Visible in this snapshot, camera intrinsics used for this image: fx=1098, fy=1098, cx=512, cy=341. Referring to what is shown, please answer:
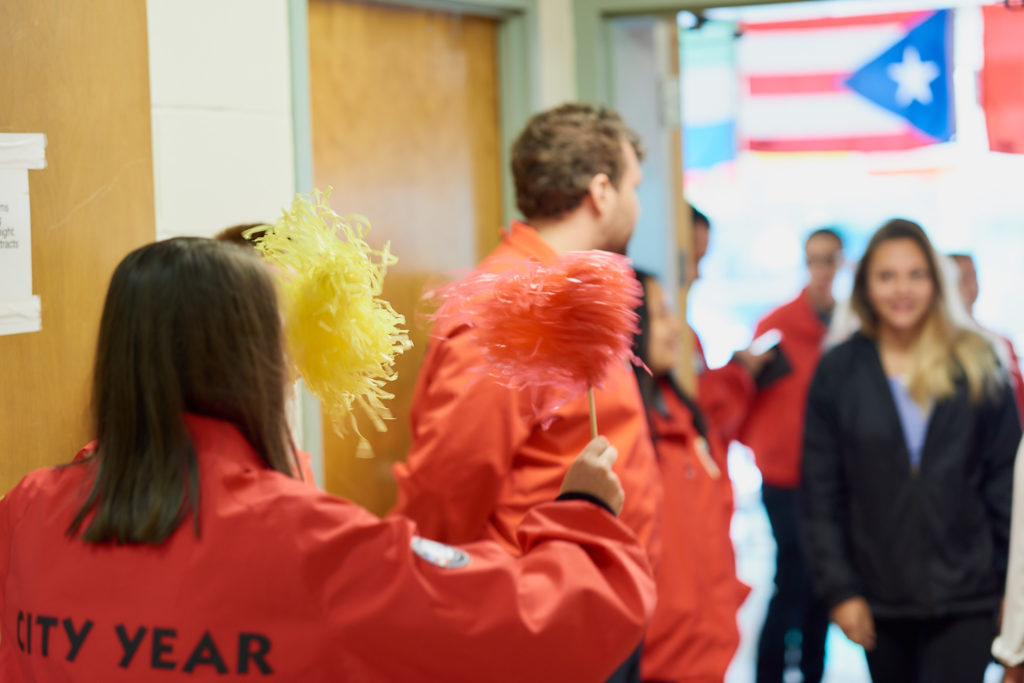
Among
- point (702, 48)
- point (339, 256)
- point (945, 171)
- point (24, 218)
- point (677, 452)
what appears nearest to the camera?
point (339, 256)

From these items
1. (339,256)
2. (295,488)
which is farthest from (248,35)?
(295,488)

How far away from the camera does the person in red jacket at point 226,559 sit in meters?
1.09

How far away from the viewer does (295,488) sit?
1.14 meters

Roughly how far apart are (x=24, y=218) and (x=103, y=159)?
20 centimetres

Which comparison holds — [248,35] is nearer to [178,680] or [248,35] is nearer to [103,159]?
[103,159]

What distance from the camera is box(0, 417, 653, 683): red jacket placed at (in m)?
1.09

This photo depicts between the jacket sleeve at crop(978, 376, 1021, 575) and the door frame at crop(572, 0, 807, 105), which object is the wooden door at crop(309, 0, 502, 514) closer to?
the door frame at crop(572, 0, 807, 105)

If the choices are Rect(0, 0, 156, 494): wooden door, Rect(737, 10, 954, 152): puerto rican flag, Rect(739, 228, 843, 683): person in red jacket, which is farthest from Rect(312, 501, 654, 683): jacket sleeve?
Rect(737, 10, 954, 152): puerto rican flag

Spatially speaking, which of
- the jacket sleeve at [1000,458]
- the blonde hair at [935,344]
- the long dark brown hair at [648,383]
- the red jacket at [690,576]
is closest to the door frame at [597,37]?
the long dark brown hair at [648,383]

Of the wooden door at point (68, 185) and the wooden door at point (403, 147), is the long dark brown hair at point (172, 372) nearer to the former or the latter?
the wooden door at point (68, 185)

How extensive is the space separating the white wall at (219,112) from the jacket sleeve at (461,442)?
528mm

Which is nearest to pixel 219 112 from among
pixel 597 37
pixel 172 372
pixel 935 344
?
pixel 172 372

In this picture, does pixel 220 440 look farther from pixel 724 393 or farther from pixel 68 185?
pixel 724 393

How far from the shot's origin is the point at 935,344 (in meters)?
2.66
